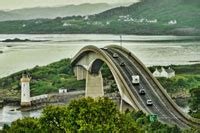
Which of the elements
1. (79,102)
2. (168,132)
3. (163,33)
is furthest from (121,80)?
(163,33)

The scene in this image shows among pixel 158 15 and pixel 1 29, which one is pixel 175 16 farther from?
pixel 1 29

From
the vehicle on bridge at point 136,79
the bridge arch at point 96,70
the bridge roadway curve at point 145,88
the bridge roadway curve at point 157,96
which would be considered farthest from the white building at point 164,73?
the vehicle on bridge at point 136,79

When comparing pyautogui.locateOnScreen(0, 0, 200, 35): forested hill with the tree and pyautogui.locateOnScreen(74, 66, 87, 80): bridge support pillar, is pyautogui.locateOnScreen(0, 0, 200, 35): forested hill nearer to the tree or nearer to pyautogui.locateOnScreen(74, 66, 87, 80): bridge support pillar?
pyautogui.locateOnScreen(74, 66, 87, 80): bridge support pillar

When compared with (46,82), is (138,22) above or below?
above

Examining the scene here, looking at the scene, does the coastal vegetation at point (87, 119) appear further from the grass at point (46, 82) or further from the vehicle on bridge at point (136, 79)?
the grass at point (46, 82)

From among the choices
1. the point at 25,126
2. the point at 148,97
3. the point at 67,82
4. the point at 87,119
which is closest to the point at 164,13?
the point at 67,82

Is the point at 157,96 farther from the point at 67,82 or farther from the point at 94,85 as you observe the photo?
the point at 67,82
